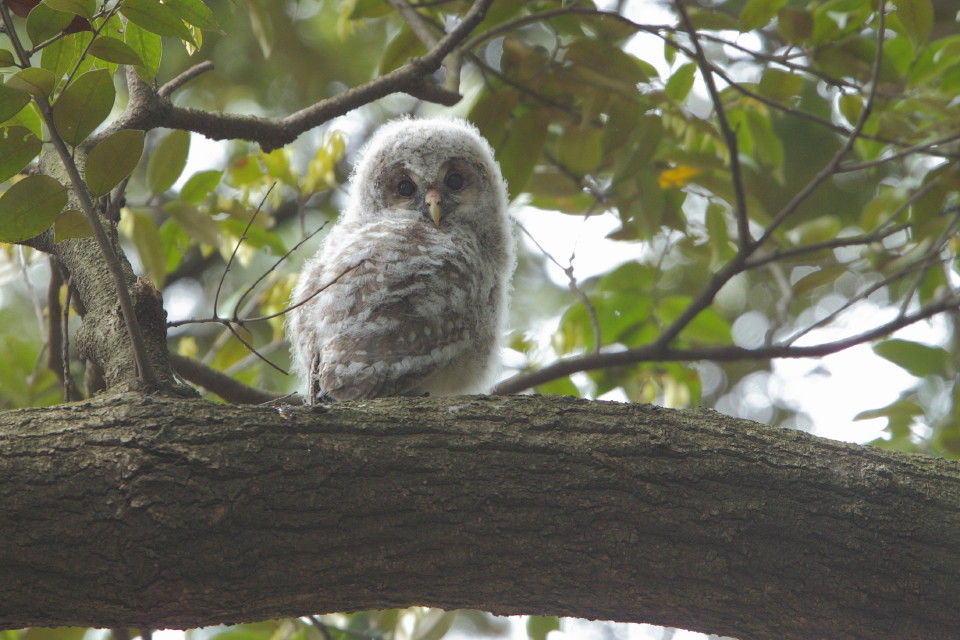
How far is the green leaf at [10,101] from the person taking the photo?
4.49ft

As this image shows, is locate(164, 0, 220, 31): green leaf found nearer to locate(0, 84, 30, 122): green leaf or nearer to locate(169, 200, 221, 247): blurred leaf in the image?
locate(0, 84, 30, 122): green leaf

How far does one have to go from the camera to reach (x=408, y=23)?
276 cm

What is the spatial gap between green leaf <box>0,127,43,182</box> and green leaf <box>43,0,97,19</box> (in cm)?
21

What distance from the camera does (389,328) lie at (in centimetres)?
222

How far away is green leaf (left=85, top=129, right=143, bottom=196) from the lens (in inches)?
58.4

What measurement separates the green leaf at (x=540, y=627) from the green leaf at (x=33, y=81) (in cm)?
198

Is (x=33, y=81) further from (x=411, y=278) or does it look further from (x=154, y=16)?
(x=411, y=278)

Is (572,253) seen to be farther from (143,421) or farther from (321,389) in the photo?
(143,421)

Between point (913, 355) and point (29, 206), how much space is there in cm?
266

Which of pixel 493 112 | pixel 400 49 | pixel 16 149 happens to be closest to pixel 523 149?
pixel 493 112

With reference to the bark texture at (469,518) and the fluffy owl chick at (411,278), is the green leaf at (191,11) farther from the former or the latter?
the bark texture at (469,518)

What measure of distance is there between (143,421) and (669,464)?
0.98m

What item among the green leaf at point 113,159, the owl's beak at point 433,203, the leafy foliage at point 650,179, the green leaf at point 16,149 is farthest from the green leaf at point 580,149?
the green leaf at point 16,149

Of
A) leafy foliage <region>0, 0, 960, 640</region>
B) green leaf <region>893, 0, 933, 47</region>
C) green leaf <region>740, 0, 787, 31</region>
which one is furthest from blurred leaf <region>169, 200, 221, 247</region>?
green leaf <region>893, 0, 933, 47</region>
